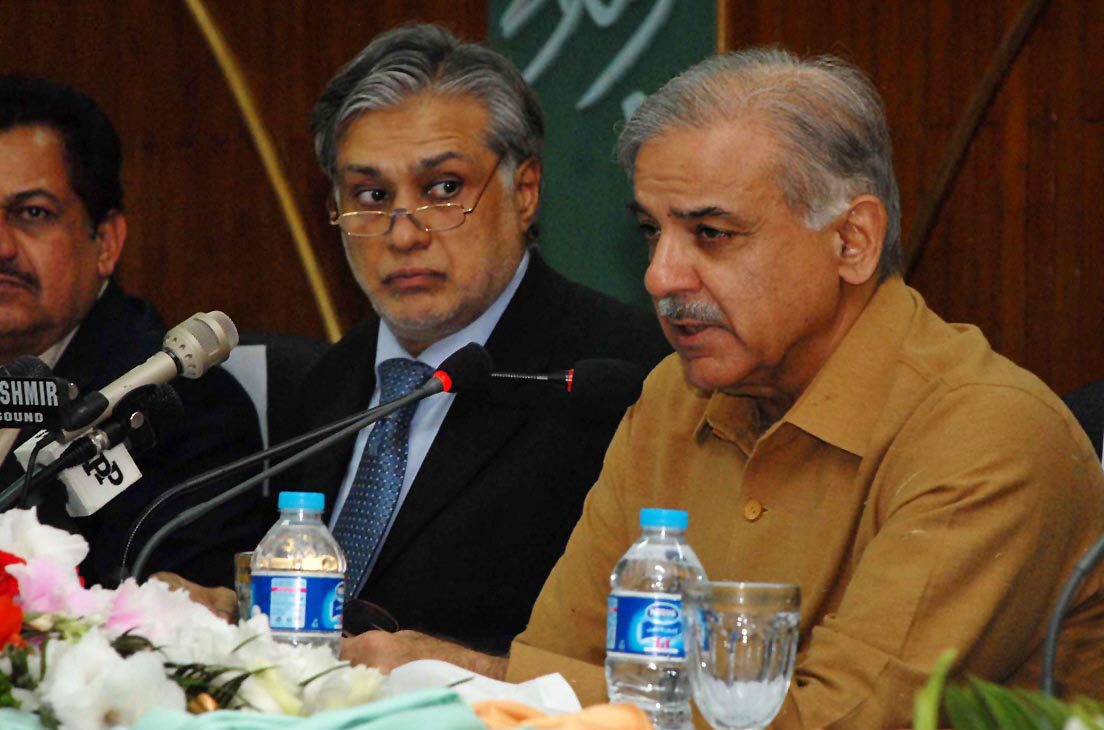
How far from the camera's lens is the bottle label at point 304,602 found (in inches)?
68.4

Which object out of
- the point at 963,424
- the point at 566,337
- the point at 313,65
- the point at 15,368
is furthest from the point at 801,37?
the point at 15,368

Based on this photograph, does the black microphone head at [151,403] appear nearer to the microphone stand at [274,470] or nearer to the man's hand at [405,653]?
the microphone stand at [274,470]

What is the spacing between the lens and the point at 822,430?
1.90m

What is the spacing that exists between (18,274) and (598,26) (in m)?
1.26

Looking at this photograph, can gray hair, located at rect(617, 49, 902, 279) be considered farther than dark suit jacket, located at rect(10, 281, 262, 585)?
No

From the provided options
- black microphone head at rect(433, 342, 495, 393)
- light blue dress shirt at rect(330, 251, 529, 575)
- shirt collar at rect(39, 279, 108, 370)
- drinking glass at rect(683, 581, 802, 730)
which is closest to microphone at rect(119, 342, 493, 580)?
black microphone head at rect(433, 342, 495, 393)

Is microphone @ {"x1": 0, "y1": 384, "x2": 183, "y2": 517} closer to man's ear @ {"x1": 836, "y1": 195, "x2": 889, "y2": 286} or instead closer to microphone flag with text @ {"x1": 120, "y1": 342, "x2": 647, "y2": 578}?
microphone flag with text @ {"x1": 120, "y1": 342, "x2": 647, "y2": 578}

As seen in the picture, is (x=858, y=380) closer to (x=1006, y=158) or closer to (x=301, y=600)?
(x=301, y=600)

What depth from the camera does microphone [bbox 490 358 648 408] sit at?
2.01 meters

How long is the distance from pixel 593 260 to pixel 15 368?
5.24 ft

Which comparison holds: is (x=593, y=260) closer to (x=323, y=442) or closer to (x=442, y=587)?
(x=442, y=587)

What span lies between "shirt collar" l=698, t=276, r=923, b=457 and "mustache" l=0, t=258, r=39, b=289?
1672 millimetres

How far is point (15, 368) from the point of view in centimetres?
193

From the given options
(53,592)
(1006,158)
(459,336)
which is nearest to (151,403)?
→ (53,592)
